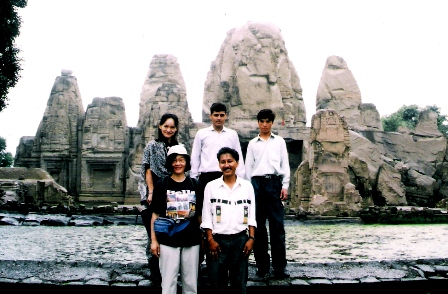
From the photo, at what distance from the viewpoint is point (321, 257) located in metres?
6.72

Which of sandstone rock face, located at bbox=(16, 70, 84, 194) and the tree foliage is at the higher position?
the tree foliage

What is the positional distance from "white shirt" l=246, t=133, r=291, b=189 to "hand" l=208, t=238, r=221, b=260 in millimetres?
1268

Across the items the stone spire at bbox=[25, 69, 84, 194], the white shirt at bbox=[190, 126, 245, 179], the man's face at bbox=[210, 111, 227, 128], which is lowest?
the white shirt at bbox=[190, 126, 245, 179]

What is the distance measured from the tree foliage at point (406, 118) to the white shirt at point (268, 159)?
50.3 metres

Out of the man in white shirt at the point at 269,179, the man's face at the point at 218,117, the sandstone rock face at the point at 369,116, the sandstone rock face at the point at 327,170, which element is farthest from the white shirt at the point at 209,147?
the sandstone rock face at the point at 369,116

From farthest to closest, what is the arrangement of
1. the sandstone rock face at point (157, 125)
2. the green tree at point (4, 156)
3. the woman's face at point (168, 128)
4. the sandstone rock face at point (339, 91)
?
1. the green tree at point (4, 156)
2. the sandstone rock face at point (339, 91)
3. the sandstone rock face at point (157, 125)
4. the woman's face at point (168, 128)

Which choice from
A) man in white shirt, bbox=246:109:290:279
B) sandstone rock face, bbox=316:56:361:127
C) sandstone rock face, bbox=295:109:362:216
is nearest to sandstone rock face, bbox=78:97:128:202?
sandstone rock face, bbox=295:109:362:216

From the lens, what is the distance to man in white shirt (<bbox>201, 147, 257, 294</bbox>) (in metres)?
4.14

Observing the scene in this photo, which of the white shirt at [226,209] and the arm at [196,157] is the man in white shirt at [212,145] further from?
the white shirt at [226,209]

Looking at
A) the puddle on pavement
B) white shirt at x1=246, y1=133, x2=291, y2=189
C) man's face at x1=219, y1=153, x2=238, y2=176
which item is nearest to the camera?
man's face at x1=219, y1=153, x2=238, y2=176

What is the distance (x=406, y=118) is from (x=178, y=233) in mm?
57005

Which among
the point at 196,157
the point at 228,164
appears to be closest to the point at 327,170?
the point at 196,157

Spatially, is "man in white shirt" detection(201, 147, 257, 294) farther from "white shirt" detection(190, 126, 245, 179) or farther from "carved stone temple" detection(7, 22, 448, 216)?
"carved stone temple" detection(7, 22, 448, 216)

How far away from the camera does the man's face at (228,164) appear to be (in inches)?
167
